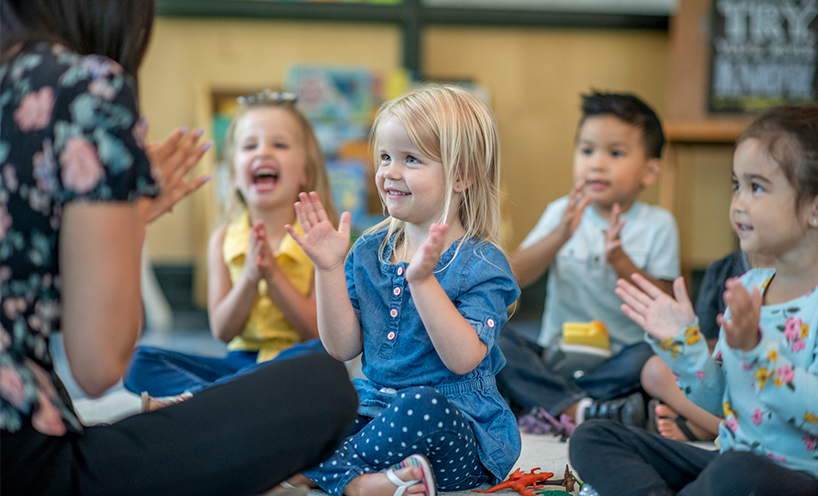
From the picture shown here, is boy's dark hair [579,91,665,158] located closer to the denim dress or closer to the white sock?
the white sock

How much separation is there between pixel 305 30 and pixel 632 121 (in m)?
1.54

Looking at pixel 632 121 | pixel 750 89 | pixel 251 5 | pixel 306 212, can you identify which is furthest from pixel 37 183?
pixel 750 89

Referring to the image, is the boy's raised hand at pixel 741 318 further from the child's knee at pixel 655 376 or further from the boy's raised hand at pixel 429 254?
the child's knee at pixel 655 376

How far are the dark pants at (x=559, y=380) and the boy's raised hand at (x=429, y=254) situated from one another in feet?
1.87

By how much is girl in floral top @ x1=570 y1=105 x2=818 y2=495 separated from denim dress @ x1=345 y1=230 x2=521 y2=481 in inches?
4.4

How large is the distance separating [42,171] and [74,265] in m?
0.09

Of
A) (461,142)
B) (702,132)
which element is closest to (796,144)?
(461,142)

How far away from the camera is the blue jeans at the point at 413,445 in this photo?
95 centimetres

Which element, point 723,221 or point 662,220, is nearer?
point 662,220

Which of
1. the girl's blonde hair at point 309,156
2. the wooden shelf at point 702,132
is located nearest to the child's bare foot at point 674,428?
the girl's blonde hair at point 309,156

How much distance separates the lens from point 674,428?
1.33 meters

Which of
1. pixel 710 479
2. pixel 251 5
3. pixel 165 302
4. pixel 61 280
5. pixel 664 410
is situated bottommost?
pixel 165 302

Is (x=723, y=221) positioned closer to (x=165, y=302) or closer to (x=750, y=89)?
(x=750, y=89)

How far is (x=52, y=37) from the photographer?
735 millimetres
